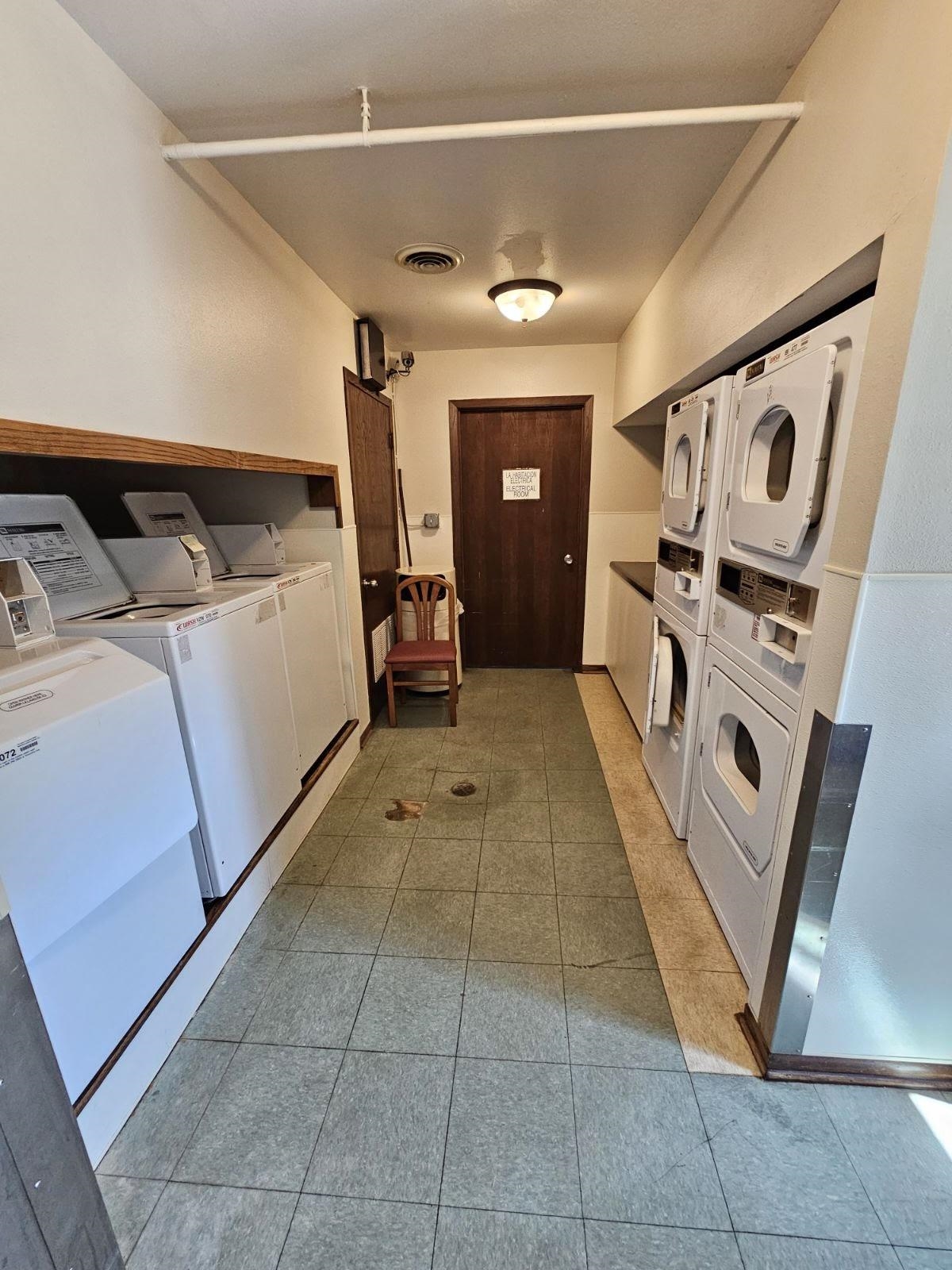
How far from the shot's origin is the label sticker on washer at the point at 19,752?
2.85 ft

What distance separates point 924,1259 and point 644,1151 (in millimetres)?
502

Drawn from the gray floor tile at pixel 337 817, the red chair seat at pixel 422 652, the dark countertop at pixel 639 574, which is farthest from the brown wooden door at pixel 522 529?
the gray floor tile at pixel 337 817

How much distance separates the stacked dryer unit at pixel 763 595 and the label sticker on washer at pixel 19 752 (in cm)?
157

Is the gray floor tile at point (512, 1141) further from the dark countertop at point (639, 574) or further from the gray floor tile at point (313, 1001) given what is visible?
the dark countertop at point (639, 574)

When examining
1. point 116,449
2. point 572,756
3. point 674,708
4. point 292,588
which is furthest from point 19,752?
point 572,756

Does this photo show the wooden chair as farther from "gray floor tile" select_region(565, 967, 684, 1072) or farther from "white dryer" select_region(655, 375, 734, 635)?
"gray floor tile" select_region(565, 967, 684, 1072)

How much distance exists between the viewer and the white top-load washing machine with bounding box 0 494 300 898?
1413 millimetres

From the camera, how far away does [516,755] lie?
2.80 meters

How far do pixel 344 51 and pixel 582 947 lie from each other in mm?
2478

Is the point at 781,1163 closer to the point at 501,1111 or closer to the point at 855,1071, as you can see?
the point at 855,1071

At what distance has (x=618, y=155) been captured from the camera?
1.54 m

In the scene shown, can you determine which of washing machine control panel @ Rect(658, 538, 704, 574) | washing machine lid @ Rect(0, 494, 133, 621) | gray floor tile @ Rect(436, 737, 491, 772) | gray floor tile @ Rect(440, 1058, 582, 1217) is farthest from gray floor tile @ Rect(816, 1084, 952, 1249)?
washing machine lid @ Rect(0, 494, 133, 621)

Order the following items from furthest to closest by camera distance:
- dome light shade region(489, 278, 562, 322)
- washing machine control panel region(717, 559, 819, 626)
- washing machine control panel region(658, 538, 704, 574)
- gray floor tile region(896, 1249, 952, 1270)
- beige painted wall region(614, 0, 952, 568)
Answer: dome light shade region(489, 278, 562, 322), washing machine control panel region(658, 538, 704, 574), washing machine control panel region(717, 559, 819, 626), gray floor tile region(896, 1249, 952, 1270), beige painted wall region(614, 0, 952, 568)

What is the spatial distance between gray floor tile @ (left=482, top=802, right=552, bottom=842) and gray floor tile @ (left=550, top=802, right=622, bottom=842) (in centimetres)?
5
